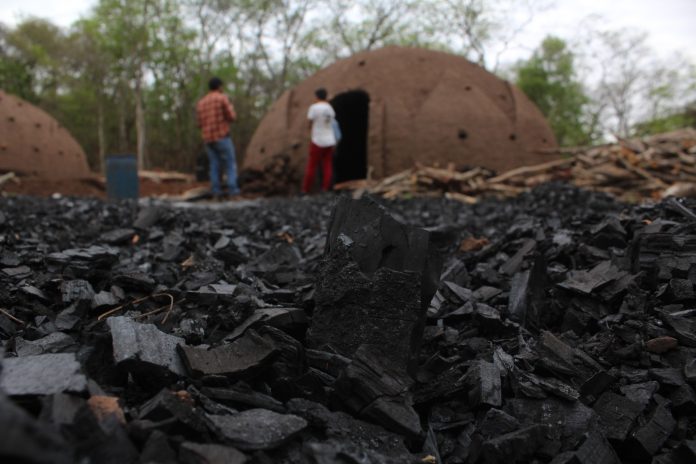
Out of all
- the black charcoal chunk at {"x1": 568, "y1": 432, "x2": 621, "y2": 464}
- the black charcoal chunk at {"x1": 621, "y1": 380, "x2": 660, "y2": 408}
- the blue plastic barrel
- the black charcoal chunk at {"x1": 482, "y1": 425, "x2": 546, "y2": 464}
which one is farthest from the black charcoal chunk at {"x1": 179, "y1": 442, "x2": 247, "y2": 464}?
the blue plastic barrel

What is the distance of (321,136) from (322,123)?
27cm

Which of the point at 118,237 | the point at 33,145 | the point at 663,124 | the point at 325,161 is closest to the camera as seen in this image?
the point at 118,237

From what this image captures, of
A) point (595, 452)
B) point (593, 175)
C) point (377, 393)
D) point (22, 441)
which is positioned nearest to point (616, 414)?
point (595, 452)

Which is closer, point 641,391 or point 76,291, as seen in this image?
point 641,391

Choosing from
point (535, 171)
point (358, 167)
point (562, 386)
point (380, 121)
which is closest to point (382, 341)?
point (562, 386)

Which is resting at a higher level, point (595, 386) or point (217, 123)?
point (217, 123)

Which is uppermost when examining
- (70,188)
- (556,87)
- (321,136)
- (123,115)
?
(556,87)

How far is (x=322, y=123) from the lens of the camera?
9172 millimetres

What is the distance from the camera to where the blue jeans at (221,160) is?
9.24 metres

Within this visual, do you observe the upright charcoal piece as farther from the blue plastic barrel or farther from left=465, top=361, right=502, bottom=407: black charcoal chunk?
the blue plastic barrel

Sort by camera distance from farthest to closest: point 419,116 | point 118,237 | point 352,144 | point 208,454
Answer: point 352,144 < point 419,116 < point 118,237 < point 208,454

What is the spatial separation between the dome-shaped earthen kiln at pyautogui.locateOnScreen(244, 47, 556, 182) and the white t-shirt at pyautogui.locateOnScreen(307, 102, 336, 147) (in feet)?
4.25

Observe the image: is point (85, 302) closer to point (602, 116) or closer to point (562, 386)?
point (562, 386)

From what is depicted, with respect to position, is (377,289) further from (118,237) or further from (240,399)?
(118,237)
